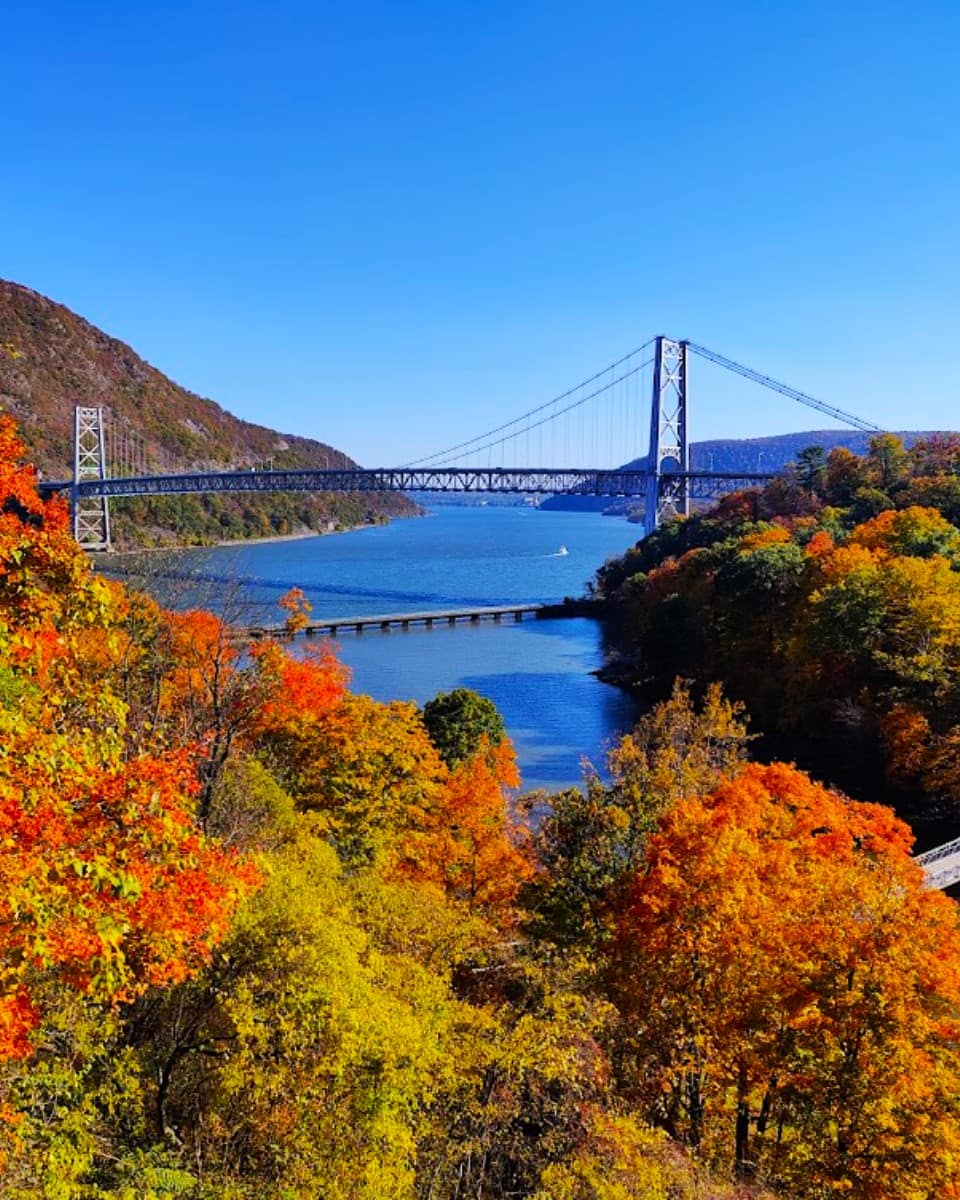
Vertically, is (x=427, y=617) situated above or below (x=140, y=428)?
below

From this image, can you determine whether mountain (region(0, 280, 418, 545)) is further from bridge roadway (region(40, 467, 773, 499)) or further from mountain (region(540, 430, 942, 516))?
mountain (region(540, 430, 942, 516))

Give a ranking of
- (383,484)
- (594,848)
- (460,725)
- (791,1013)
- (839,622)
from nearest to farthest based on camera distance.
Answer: (791,1013) < (594,848) < (460,725) < (839,622) < (383,484)

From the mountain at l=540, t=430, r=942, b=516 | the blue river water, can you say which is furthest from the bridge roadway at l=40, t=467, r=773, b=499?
the mountain at l=540, t=430, r=942, b=516

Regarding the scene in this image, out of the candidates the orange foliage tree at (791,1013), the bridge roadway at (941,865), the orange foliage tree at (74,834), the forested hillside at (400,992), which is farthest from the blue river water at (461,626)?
the orange foliage tree at (74,834)

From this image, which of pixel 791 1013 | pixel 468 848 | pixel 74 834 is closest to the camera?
pixel 74 834

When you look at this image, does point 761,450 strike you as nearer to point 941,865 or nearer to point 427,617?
point 427,617

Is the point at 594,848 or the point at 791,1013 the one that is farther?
the point at 594,848

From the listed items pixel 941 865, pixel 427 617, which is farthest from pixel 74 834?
pixel 427 617
